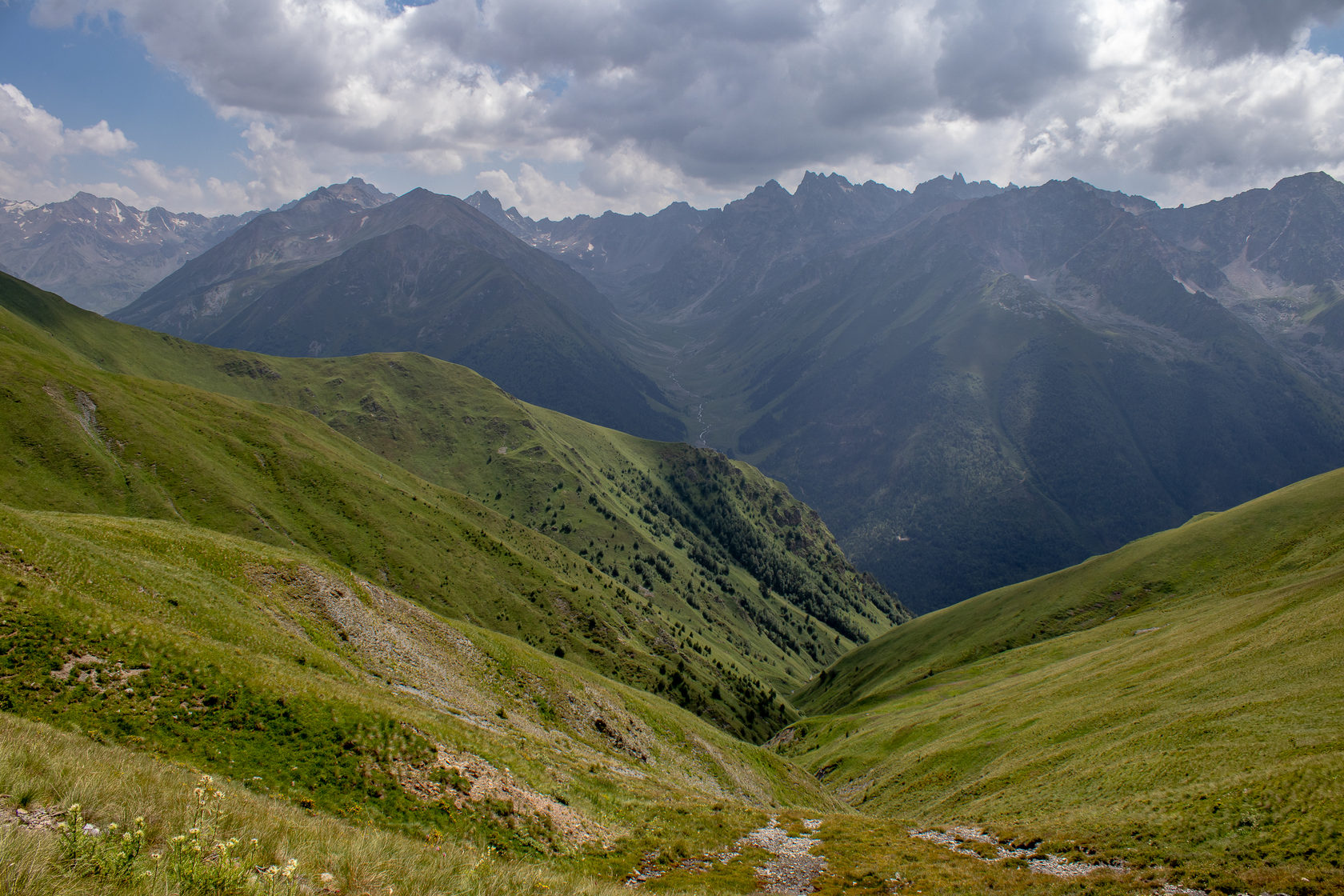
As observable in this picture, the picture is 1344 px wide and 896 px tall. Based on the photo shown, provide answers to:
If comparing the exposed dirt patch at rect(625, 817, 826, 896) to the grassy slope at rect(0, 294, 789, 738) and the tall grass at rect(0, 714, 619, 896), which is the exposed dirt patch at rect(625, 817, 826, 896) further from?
the grassy slope at rect(0, 294, 789, 738)

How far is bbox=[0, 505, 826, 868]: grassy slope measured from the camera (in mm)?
22734

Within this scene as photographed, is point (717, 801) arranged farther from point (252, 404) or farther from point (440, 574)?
point (252, 404)

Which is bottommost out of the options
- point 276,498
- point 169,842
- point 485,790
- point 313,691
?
point 485,790

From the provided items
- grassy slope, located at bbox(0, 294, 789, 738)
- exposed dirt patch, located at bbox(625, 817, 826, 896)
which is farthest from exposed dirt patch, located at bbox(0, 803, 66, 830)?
grassy slope, located at bbox(0, 294, 789, 738)

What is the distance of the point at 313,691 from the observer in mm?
27750

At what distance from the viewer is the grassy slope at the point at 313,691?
22734mm

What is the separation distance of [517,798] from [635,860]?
5.40 metres

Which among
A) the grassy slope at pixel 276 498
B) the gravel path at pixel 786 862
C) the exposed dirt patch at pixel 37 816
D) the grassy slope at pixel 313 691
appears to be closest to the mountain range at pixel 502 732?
the exposed dirt patch at pixel 37 816

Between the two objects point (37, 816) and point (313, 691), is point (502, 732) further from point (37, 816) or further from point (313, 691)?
point (37, 816)

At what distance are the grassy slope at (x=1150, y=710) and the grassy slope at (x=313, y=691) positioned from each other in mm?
19864

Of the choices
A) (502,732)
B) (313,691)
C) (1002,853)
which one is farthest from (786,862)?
(313,691)

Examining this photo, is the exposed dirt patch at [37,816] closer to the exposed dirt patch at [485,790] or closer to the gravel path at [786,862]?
the exposed dirt patch at [485,790]

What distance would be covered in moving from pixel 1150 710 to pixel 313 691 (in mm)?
58654

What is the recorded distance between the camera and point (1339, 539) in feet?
280
